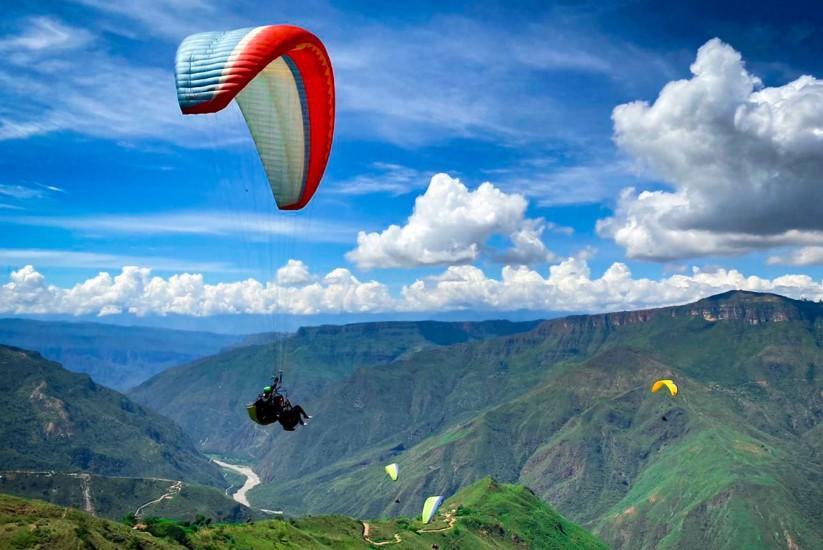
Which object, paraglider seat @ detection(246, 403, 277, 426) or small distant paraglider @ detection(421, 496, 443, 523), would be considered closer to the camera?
paraglider seat @ detection(246, 403, 277, 426)

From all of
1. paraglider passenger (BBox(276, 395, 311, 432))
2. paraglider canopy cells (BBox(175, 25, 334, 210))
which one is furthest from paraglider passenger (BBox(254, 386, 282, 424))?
paraglider canopy cells (BBox(175, 25, 334, 210))

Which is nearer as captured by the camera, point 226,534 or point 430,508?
point 430,508

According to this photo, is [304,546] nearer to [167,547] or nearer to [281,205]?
[167,547]

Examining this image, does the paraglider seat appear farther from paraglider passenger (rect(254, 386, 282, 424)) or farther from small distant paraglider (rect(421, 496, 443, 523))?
small distant paraglider (rect(421, 496, 443, 523))

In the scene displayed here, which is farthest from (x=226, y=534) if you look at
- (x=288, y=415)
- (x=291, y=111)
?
(x=291, y=111)

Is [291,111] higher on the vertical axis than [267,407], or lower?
higher

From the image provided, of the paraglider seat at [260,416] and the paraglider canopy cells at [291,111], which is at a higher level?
the paraglider canopy cells at [291,111]

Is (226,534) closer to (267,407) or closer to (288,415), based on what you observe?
(288,415)

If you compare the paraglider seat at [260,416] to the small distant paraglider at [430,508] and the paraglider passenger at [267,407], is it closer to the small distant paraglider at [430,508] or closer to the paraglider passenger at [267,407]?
the paraglider passenger at [267,407]

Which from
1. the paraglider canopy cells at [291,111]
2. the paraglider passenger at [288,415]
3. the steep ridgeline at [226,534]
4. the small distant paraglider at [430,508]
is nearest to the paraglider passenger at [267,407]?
the paraglider passenger at [288,415]

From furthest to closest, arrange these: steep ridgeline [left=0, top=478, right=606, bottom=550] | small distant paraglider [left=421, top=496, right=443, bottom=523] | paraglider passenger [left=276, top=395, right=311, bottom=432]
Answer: small distant paraglider [left=421, top=496, right=443, bottom=523], steep ridgeline [left=0, top=478, right=606, bottom=550], paraglider passenger [left=276, top=395, right=311, bottom=432]

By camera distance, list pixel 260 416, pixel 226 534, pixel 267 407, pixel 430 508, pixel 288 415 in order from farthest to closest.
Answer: pixel 226 534, pixel 430 508, pixel 288 415, pixel 267 407, pixel 260 416

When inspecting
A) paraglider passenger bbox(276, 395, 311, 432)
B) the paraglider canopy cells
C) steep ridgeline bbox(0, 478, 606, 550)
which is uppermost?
the paraglider canopy cells
